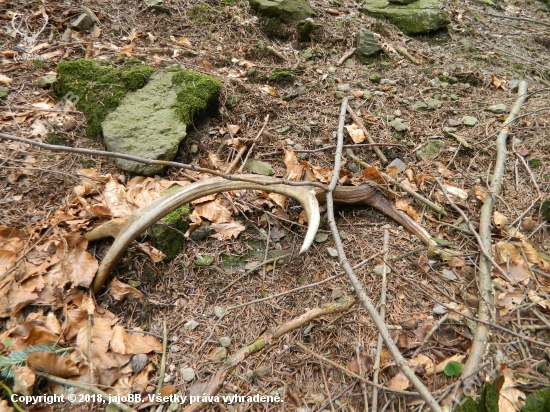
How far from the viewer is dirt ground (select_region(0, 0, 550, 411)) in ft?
6.79

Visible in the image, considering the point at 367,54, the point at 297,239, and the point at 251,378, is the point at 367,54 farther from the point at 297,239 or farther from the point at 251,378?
the point at 251,378

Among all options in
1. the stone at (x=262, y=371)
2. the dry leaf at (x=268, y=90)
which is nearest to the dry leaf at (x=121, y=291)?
the stone at (x=262, y=371)

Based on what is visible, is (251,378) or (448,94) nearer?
(251,378)

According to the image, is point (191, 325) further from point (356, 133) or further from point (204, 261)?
point (356, 133)

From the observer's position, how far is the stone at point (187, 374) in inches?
79.1

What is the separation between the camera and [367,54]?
4.70m

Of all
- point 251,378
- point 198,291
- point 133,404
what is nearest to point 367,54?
point 198,291

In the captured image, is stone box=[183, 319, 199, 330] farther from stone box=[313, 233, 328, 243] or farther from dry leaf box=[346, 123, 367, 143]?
dry leaf box=[346, 123, 367, 143]

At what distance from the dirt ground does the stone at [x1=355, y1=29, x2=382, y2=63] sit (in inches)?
5.1

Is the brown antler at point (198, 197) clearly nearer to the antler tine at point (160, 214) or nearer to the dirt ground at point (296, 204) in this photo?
the antler tine at point (160, 214)

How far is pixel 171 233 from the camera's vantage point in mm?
2535

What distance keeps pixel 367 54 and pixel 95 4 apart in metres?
4.16

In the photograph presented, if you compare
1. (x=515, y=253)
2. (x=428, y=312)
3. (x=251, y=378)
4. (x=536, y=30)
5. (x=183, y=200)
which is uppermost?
(x=536, y=30)

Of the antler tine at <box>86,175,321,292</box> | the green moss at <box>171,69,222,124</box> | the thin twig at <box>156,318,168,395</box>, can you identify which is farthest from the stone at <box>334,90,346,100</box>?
the thin twig at <box>156,318,168,395</box>
